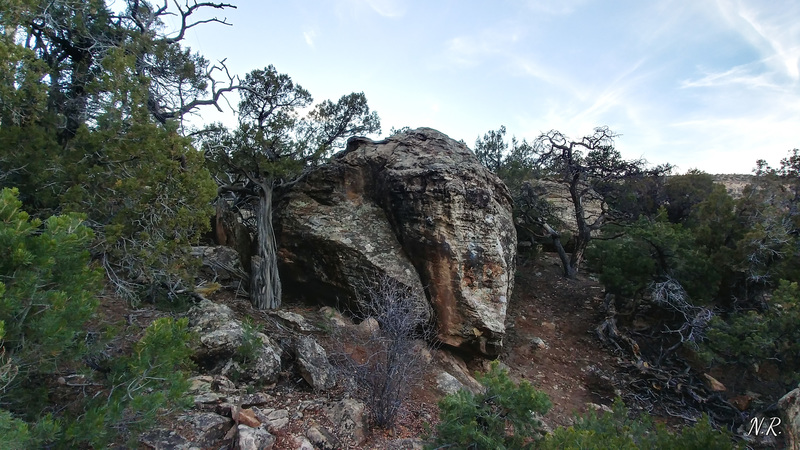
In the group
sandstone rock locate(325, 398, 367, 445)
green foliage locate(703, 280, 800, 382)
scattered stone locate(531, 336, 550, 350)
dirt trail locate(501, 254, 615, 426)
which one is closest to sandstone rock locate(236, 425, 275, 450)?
sandstone rock locate(325, 398, 367, 445)

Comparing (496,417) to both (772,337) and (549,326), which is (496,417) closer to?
(772,337)

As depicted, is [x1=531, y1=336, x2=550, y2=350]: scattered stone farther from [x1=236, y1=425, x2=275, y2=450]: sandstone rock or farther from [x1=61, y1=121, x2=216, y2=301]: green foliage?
[x1=61, y1=121, x2=216, y2=301]: green foliage

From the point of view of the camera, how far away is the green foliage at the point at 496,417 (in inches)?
139

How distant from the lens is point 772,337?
6.38m

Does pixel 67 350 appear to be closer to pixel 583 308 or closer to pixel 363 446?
pixel 363 446

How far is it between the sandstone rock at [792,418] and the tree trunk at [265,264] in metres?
7.10

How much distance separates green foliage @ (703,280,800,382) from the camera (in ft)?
20.4

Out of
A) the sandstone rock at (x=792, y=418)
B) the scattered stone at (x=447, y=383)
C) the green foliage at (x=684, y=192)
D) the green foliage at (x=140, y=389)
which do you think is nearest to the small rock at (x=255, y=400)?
the green foliage at (x=140, y=389)

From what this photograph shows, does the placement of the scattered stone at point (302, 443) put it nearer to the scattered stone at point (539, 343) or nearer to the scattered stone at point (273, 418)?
the scattered stone at point (273, 418)

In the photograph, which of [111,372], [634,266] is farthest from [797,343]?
[111,372]

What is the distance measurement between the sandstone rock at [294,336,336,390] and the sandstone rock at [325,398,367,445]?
55cm

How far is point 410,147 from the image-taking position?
9.28m

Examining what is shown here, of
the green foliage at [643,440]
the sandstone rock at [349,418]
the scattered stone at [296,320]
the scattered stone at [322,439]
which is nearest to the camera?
the green foliage at [643,440]

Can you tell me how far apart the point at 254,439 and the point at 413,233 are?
494 centimetres
